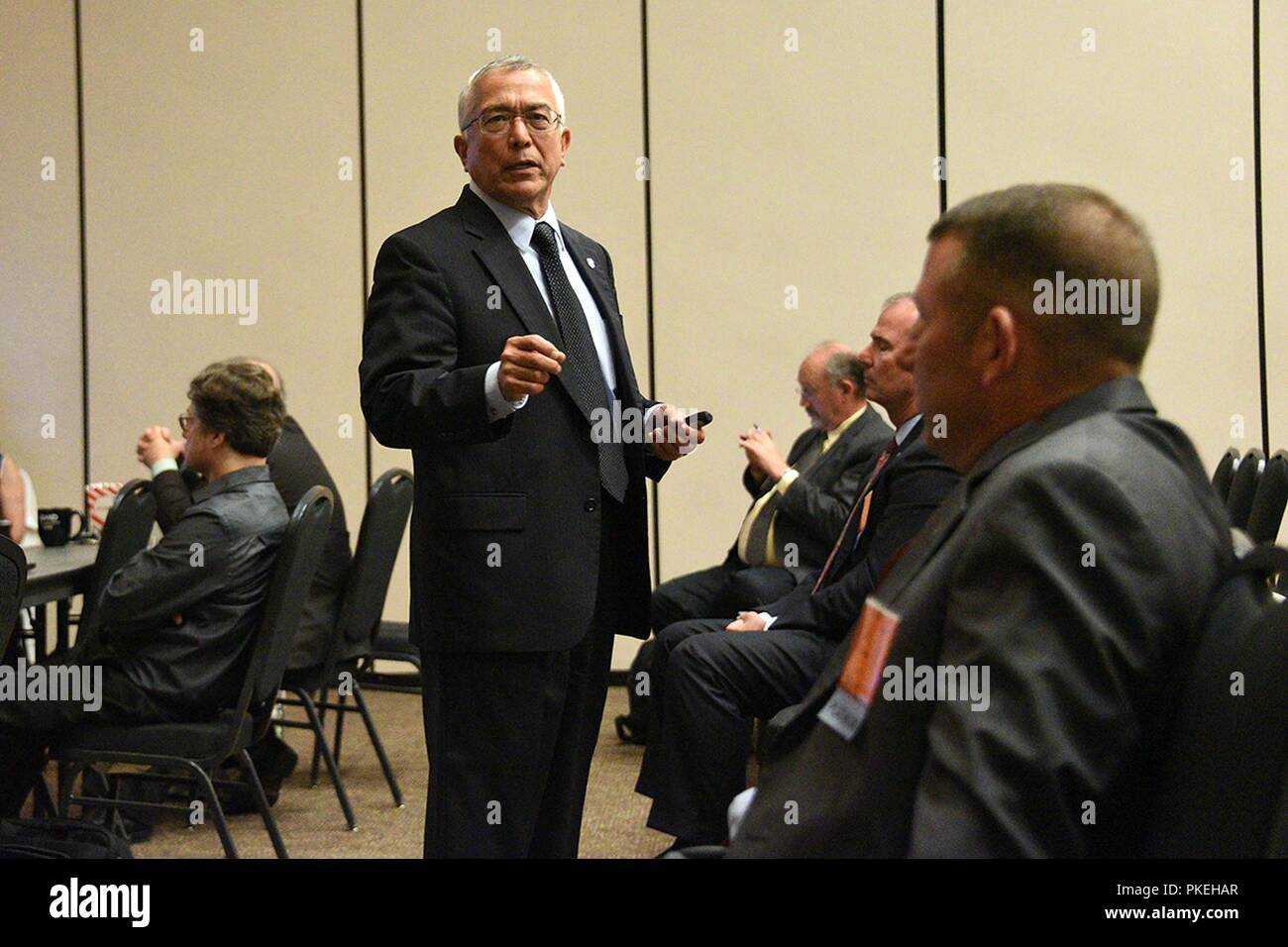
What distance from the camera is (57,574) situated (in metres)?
3.15

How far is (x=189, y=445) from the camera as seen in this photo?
3119 millimetres

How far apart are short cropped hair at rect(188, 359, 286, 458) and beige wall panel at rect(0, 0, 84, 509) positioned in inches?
119

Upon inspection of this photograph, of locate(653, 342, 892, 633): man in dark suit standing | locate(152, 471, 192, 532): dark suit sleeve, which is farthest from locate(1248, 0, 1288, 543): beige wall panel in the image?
locate(152, 471, 192, 532): dark suit sleeve

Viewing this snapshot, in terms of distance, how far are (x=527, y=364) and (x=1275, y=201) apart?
4589 mm

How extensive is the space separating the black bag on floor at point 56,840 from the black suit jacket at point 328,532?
1102 millimetres

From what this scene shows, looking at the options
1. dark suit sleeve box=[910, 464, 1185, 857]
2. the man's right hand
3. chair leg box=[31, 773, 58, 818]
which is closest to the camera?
dark suit sleeve box=[910, 464, 1185, 857]

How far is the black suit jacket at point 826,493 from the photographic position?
12.0ft

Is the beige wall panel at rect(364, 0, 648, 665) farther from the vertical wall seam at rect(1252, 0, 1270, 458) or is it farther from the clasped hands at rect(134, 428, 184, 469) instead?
the vertical wall seam at rect(1252, 0, 1270, 458)

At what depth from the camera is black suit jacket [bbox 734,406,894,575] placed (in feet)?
12.0

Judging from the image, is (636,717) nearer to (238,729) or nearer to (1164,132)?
(238,729)

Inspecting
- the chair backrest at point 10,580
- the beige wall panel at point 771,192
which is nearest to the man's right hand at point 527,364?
the chair backrest at point 10,580

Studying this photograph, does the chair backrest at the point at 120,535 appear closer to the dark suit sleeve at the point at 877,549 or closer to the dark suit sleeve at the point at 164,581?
the dark suit sleeve at the point at 164,581

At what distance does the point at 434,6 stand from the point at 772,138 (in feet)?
5.13
